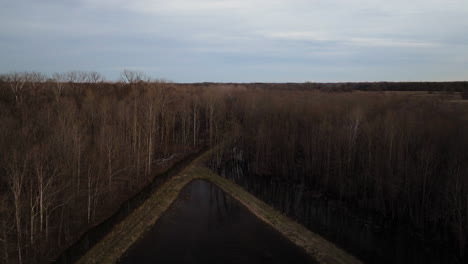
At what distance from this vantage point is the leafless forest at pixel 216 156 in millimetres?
17516

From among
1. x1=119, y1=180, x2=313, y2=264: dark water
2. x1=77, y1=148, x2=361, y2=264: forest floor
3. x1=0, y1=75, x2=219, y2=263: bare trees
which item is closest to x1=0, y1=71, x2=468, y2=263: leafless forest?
x1=0, y1=75, x2=219, y2=263: bare trees

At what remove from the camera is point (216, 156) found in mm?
41719

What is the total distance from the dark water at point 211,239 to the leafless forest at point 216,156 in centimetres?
468

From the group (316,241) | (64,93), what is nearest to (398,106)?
(316,241)

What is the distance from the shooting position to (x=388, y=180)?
1022 inches

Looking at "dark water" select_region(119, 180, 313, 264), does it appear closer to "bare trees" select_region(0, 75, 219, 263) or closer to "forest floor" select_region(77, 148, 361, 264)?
"forest floor" select_region(77, 148, 361, 264)

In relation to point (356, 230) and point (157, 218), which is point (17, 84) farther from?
point (356, 230)

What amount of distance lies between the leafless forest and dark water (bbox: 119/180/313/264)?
468 centimetres

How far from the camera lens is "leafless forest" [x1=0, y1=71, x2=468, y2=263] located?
1752cm

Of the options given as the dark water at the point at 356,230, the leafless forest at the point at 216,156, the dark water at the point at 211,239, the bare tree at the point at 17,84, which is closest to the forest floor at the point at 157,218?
the dark water at the point at 211,239

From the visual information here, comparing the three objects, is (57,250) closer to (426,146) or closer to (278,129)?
(426,146)

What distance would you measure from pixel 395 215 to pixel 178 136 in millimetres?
34916

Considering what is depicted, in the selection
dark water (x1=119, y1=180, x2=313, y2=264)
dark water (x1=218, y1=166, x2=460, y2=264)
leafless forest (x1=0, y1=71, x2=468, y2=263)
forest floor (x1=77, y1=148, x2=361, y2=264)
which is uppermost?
leafless forest (x1=0, y1=71, x2=468, y2=263)

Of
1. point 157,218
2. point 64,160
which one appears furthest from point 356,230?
point 64,160
